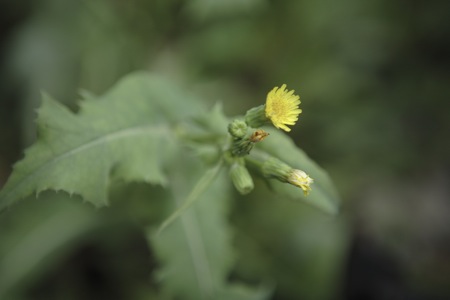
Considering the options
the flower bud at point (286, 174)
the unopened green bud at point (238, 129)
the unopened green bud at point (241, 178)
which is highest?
the unopened green bud at point (238, 129)

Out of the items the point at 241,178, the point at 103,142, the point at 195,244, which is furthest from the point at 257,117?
the point at 195,244

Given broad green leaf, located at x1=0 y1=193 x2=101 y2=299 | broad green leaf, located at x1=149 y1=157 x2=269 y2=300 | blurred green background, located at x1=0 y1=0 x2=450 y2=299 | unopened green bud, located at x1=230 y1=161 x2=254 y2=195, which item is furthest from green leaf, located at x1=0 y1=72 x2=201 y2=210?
broad green leaf, located at x1=0 y1=193 x2=101 y2=299

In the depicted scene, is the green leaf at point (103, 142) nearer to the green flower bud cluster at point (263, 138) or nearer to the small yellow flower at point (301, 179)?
the green flower bud cluster at point (263, 138)

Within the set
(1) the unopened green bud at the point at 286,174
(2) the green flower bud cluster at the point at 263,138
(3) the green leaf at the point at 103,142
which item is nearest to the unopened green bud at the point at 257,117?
(2) the green flower bud cluster at the point at 263,138

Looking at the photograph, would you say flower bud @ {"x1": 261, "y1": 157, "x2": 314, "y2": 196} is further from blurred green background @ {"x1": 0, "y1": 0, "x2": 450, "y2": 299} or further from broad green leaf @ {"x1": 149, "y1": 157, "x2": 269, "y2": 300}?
blurred green background @ {"x1": 0, "y1": 0, "x2": 450, "y2": 299}

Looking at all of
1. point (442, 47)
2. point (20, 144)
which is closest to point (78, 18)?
point (20, 144)
